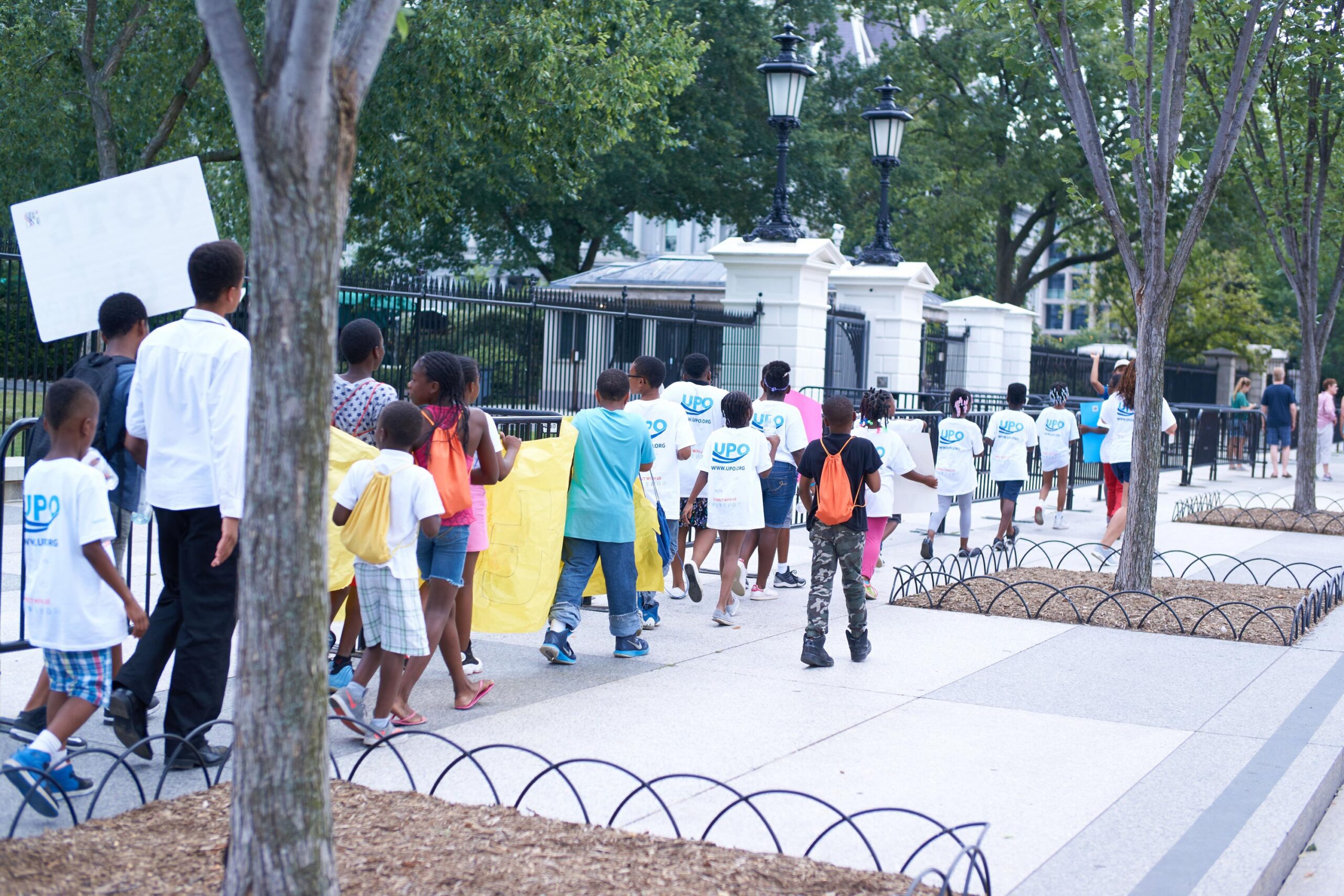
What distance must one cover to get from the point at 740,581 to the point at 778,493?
2.94 ft

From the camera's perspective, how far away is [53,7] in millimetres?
16516

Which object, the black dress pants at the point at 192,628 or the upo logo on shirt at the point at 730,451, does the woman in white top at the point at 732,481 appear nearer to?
the upo logo on shirt at the point at 730,451

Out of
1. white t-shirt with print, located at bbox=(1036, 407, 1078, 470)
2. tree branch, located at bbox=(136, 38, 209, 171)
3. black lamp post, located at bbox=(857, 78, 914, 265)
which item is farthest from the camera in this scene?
tree branch, located at bbox=(136, 38, 209, 171)

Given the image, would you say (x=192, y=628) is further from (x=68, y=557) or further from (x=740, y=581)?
(x=740, y=581)

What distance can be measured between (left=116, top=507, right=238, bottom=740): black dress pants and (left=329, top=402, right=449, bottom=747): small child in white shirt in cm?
55

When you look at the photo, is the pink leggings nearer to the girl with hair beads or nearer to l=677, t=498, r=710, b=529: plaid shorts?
l=677, t=498, r=710, b=529: plaid shorts

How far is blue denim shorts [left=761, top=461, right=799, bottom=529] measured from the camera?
887 cm

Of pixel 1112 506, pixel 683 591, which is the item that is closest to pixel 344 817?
pixel 683 591

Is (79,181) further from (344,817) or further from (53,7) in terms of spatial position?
(344,817)

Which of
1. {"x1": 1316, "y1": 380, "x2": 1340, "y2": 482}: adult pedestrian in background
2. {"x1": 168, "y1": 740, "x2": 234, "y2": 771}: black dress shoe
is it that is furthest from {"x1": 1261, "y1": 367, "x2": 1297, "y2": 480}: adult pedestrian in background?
{"x1": 168, "y1": 740, "x2": 234, "y2": 771}: black dress shoe

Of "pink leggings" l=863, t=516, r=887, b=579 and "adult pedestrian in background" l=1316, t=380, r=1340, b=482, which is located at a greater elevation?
"adult pedestrian in background" l=1316, t=380, r=1340, b=482

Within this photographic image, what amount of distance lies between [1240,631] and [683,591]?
3.63 m

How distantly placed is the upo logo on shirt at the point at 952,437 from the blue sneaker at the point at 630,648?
16.4ft

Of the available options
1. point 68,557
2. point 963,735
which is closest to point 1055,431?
point 963,735
